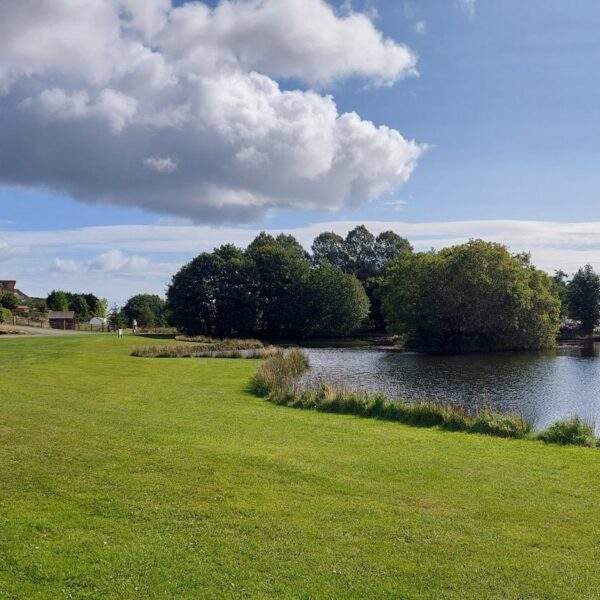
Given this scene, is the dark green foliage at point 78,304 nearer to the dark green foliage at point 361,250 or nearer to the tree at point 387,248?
the dark green foliage at point 361,250

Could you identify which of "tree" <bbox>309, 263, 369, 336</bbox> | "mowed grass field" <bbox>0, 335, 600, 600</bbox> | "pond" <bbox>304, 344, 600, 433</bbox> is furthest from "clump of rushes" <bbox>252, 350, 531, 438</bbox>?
"tree" <bbox>309, 263, 369, 336</bbox>

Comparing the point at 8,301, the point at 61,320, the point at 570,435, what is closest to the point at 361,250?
the point at 61,320

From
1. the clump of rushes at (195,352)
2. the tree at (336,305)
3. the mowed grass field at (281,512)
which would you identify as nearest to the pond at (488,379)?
the clump of rushes at (195,352)

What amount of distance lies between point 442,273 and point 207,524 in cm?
5963

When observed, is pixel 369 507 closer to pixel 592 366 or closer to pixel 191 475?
pixel 191 475

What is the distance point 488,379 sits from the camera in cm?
3603

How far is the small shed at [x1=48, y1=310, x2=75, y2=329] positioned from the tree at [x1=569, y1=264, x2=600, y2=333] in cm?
7862

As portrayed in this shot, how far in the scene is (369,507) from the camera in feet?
29.2

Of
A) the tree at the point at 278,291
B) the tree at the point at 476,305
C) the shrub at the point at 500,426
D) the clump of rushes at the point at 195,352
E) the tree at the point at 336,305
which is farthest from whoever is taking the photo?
the tree at the point at 278,291

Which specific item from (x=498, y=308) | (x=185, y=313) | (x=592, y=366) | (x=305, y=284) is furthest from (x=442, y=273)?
(x=185, y=313)

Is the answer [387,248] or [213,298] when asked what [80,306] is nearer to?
[213,298]

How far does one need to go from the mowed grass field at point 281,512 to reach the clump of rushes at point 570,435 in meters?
0.97

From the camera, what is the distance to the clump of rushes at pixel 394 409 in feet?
57.3

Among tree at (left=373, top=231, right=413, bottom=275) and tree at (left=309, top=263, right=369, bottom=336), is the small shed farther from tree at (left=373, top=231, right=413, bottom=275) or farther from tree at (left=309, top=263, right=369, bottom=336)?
tree at (left=373, top=231, right=413, bottom=275)
